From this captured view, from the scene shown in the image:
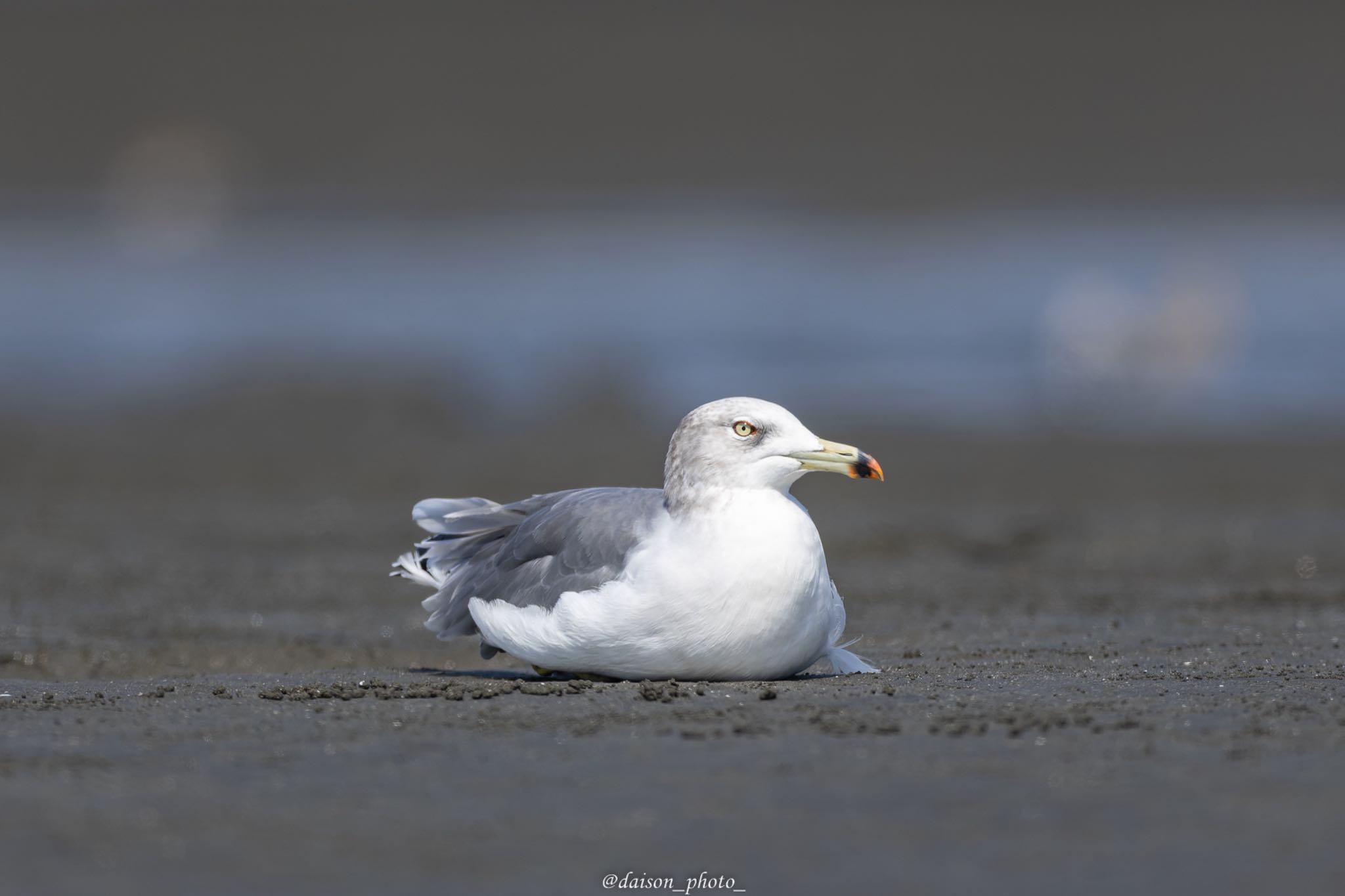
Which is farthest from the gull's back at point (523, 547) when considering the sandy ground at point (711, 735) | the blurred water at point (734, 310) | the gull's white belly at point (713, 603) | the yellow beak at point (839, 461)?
the blurred water at point (734, 310)

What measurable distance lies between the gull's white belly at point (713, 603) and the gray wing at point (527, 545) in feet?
0.39

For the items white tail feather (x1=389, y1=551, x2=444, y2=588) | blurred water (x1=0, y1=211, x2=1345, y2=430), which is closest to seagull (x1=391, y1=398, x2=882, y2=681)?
white tail feather (x1=389, y1=551, x2=444, y2=588)

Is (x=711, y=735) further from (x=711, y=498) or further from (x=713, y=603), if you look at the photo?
(x=711, y=498)

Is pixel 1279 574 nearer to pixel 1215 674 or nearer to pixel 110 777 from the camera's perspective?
pixel 1215 674

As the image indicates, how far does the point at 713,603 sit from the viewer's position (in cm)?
557

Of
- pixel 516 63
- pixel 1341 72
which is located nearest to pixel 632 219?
pixel 516 63

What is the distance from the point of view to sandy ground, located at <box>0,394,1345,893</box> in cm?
385

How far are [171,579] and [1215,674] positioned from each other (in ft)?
18.4

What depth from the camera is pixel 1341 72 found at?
34.3 metres

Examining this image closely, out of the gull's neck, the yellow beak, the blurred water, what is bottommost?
the gull's neck

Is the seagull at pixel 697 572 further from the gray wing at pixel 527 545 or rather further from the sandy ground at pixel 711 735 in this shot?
the sandy ground at pixel 711 735

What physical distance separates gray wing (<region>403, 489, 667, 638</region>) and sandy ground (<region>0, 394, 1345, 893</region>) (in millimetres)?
300

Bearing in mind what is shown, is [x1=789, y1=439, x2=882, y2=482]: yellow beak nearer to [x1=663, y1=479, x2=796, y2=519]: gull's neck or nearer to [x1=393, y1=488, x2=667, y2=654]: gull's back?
[x1=663, y1=479, x2=796, y2=519]: gull's neck

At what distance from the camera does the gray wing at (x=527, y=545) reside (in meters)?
5.86
